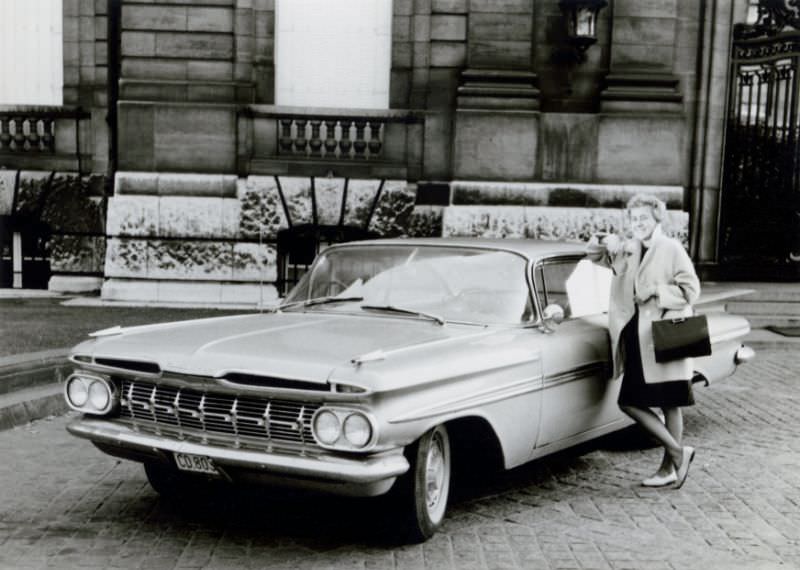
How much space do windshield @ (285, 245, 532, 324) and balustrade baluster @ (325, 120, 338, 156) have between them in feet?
25.3

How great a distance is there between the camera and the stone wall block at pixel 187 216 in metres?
12.9

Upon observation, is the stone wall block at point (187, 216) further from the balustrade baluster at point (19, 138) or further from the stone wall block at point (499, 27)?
the stone wall block at point (499, 27)

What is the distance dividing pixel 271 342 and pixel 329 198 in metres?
8.79

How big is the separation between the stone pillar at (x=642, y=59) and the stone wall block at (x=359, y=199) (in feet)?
11.0

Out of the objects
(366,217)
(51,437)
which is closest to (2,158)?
(366,217)

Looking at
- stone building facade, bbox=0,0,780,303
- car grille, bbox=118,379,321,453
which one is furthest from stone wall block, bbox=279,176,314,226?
car grille, bbox=118,379,321,453

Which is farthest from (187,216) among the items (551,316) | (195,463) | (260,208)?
(195,463)

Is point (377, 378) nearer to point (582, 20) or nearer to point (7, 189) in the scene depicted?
point (582, 20)

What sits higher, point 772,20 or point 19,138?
point 772,20

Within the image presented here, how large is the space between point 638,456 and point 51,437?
4031 mm

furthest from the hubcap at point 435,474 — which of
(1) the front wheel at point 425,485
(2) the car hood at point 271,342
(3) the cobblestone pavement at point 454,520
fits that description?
(2) the car hood at point 271,342

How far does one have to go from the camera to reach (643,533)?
4727 millimetres

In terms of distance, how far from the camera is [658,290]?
5383 millimetres

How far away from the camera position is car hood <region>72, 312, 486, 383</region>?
4.19 meters
